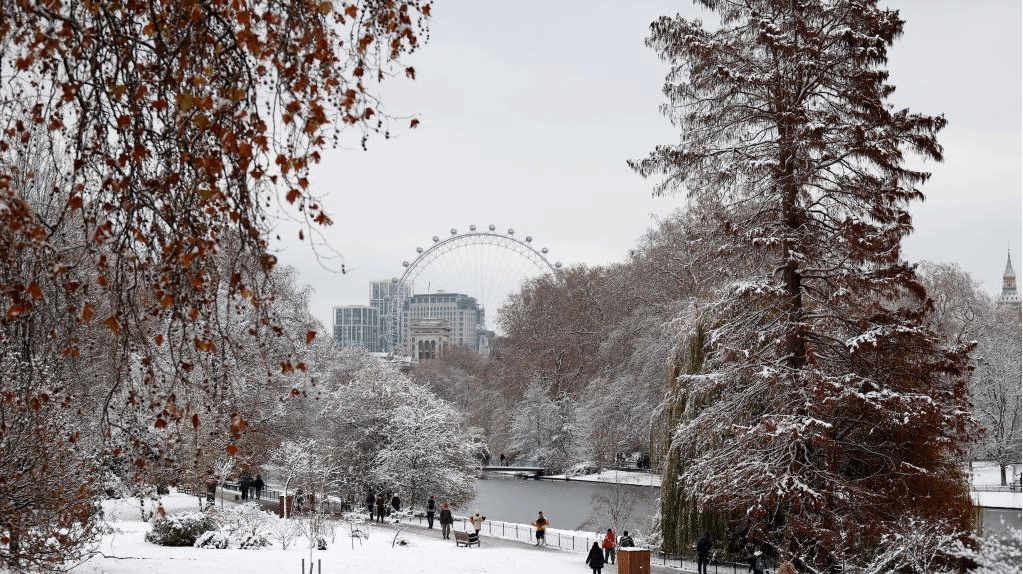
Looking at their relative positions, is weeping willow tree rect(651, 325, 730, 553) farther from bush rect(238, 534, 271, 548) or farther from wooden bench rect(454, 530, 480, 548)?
bush rect(238, 534, 271, 548)

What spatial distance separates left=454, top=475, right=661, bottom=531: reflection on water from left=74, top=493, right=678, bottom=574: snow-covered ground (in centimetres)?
436

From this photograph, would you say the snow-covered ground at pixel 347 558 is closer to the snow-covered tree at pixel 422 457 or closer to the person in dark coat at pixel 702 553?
the person in dark coat at pixel 702 553

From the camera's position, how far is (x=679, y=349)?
19.4 meters

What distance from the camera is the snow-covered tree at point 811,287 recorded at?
13477 mm

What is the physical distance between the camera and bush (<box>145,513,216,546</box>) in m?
19.9

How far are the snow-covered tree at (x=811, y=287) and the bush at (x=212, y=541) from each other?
1007 cm

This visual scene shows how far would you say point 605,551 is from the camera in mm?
19406

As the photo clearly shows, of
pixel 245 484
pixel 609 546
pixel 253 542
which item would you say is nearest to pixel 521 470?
pixel 245 484

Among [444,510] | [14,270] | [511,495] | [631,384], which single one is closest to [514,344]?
[511,495]

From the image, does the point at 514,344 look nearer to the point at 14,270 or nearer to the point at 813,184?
the point at 813,184

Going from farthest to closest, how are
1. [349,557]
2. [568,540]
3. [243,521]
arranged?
[568,540] → [243,521] → [349,557]

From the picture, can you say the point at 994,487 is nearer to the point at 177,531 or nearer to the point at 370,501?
the point at 370,501

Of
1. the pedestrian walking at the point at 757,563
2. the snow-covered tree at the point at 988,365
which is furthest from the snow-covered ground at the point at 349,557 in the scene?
the snow-covered tree at the point at 988,365

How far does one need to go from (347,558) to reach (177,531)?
3935 millimetres
